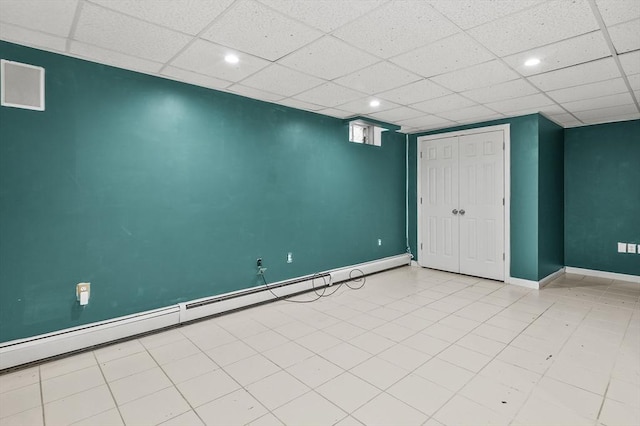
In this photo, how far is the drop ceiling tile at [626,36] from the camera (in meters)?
2.32

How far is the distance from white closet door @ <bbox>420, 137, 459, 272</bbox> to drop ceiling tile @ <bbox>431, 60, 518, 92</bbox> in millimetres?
2276

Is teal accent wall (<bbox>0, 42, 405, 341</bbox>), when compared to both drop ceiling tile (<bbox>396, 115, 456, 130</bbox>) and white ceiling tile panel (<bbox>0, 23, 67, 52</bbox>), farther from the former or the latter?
drop ceiling tile (<bbox>396, 115, 456, 130</bbox>)

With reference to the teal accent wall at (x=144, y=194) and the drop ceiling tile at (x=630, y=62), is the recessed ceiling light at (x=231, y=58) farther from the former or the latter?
the drop ceiling tile at (x=630, y=62)

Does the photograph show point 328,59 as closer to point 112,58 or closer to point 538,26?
point 538,26

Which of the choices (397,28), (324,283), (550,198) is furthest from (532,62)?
(324,283)

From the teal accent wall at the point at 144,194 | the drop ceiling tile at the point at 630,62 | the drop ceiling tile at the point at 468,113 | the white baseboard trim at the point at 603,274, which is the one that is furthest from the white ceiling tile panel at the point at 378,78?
the white baseboard trim at the point at 603,274

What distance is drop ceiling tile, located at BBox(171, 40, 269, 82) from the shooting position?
8.87ft

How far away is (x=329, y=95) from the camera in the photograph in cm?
395

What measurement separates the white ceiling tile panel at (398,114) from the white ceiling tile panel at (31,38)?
368 centimetres

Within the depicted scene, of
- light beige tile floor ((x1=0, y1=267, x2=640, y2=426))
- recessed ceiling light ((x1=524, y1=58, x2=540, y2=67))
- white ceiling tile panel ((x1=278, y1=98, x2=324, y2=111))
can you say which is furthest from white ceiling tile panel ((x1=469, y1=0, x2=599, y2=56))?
light beige tile floor ((x1=0, y1=267, x2=640, y2=426))

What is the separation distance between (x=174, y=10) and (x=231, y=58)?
0.76 metres

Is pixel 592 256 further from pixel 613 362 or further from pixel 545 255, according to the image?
pixel 613 362

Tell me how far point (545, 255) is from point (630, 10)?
395 cm

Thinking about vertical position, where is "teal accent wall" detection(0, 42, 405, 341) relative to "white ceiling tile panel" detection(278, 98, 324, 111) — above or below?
below
